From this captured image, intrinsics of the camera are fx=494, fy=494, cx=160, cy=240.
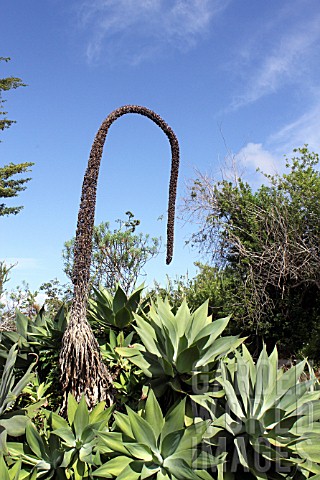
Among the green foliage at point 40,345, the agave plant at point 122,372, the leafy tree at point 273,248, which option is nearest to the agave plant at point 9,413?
the green foliage at point 40,345

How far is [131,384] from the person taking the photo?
305 cm

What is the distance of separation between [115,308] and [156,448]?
3.86 feet

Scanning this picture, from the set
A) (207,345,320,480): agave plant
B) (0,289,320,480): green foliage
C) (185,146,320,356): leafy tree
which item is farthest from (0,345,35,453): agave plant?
(185,146,320,356): leafy tree

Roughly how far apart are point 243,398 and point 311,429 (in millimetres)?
392

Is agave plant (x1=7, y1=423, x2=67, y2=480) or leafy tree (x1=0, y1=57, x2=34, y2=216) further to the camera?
leafy tree (x1=0, y1=57, x2=34, y2=216)

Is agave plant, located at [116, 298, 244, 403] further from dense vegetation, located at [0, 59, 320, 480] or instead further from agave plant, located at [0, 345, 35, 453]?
agave plant, located at [0, 345, 35, 453]

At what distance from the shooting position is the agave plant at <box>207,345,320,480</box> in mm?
2410

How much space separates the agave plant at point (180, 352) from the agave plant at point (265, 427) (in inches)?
5.5

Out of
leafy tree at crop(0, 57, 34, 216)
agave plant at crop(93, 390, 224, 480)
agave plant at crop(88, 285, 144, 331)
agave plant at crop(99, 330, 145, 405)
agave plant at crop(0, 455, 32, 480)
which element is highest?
leafy tree at crop(0, 57, 34, 216)

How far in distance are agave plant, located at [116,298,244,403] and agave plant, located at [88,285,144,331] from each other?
44cm

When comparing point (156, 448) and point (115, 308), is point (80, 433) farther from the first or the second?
point (115, 308)

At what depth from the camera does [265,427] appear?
Result: 7.98 ft

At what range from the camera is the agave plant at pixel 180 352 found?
8.72 feet

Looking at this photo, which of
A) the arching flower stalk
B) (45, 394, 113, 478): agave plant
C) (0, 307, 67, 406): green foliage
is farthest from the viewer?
(0, 307, 67, 406): green foliage
